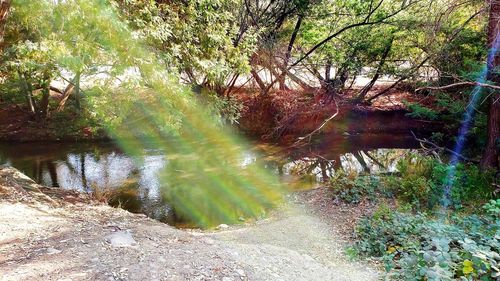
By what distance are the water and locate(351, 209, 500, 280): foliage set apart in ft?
12.1

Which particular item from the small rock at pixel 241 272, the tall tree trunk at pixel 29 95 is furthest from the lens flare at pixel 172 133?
the small rock at pixel 241 272

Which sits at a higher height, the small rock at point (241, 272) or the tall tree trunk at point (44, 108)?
the tall tree trunk at point (44, 108)

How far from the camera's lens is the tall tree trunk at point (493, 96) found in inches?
238

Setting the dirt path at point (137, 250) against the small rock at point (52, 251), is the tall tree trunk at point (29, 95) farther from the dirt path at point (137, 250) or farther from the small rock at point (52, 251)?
the small rock at point (52, 251)

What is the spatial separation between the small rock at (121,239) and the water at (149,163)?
2.63 meters

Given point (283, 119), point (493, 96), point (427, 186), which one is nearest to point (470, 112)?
point (493, 96)

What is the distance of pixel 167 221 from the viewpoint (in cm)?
687

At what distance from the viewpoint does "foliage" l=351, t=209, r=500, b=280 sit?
238 centimetres

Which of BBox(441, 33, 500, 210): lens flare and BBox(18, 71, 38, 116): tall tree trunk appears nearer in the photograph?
BBox(441, 33, 500, 210): lens flare

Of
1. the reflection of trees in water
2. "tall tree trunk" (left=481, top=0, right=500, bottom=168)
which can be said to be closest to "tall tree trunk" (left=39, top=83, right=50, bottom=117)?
the reflection of trees in water

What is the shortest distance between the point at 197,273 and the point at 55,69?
4.08 m

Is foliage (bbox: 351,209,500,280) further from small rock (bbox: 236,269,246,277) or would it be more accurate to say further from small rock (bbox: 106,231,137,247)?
A: small rock (bbox: 106,231,137,247)

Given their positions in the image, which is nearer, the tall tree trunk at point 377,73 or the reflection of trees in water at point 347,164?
the reflection of trees in water at point 347,164

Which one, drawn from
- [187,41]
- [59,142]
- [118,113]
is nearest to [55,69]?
[118,113]
